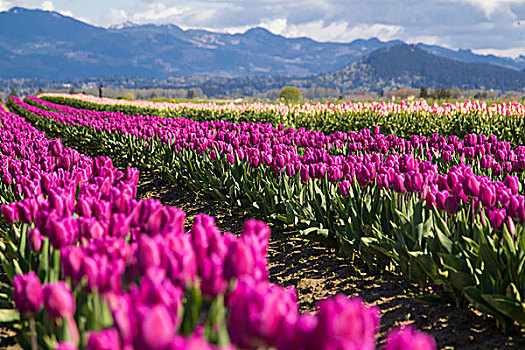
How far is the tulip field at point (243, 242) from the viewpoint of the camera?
58.2 inches

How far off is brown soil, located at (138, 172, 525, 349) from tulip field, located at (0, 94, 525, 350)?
4.6 inches

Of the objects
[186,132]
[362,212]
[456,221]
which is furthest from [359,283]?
[186,132]

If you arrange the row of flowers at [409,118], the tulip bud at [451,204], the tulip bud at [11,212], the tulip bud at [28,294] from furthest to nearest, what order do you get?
the row of flowers at [409,118] → the tulip bud at [451,204] → the tulip bud at [11,212] → the tulip bud at [28,294]

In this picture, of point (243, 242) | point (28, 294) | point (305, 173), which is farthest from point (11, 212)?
point (305, 173)

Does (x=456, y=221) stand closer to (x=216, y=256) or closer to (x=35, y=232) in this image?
(x=216, y=256)

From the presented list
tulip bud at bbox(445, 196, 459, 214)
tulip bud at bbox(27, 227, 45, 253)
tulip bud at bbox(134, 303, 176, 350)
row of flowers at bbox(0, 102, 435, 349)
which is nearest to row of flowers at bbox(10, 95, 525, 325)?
tulip bud at bbox(445, 196, 459, 214)

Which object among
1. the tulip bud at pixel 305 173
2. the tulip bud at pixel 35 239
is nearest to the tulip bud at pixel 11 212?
the tulip bud at pixel 35 239

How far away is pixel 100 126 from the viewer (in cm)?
1193

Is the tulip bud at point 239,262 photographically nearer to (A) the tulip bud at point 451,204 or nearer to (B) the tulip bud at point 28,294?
(B) the tulip bud at point 28,294

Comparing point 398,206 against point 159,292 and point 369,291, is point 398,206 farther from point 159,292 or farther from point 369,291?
point 159,292

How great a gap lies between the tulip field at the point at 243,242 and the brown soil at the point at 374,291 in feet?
0.39

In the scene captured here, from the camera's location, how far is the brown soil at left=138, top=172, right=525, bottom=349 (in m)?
3.28

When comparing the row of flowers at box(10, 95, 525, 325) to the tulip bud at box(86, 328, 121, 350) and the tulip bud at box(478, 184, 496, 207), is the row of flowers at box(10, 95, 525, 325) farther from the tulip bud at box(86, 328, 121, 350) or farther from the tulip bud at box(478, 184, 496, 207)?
the tulip bud at box(86, 328, 121, 350)

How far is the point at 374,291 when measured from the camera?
405 centimetres
